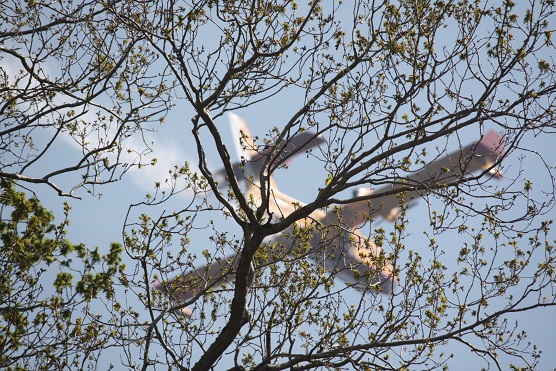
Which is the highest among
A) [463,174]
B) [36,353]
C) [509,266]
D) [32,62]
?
[509,266]

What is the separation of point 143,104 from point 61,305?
10.0 feet

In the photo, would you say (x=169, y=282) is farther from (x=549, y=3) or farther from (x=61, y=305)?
(x=549, y=3)

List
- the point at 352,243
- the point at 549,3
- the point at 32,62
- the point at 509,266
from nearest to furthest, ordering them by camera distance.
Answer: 1. the point at 549,3
2. the point at 32,62
3. the point at 509,266
4. the point at 352,243

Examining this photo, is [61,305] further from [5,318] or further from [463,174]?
[463,174]

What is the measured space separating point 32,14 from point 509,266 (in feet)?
22.2

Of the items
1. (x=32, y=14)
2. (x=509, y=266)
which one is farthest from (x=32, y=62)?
(x=509, y=266)

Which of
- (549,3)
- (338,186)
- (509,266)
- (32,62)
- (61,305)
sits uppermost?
(549,3)

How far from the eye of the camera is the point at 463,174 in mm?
6793

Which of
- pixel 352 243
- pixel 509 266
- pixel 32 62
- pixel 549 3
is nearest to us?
pixel 549 3

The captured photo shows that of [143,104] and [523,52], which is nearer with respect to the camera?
[523,52]

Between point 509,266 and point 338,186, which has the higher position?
point 509,266

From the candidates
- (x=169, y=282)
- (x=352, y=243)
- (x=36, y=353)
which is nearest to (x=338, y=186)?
(x=352, y=243)

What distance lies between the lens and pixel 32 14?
8.12 m

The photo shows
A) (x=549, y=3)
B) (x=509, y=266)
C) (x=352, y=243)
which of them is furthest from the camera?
(x=352, y=243)
